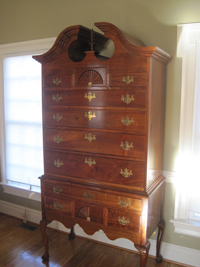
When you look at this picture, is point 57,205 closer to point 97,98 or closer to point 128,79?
point 97,98

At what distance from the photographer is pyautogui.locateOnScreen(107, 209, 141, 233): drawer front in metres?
2.08

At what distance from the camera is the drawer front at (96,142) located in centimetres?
204

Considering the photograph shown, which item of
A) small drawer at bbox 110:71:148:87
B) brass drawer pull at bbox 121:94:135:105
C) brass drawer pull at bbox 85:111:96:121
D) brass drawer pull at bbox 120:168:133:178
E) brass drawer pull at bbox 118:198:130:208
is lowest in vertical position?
brass drawer pull at bbox 118:198:130:208

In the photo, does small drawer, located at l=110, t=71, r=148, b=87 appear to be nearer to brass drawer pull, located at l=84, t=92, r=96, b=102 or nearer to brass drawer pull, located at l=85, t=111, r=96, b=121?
brass drawer pull, located at l=84, t=92, r=96, b=102

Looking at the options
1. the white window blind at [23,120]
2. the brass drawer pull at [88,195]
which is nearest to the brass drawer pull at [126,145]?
the brass drawer pull at [88,195]

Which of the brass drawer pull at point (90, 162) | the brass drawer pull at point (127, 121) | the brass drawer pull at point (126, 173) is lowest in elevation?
the brass drawer pull at point (126, 173)

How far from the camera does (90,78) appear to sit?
2.14m

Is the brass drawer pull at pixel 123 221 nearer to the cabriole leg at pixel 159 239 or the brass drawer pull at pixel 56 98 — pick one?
the cabriole leg at pixel 159 239

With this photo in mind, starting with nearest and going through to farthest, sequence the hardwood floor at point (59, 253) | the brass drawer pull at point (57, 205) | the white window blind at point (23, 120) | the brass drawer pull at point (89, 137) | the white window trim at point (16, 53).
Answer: the brass drawer pull at point (89, 137) < the brass drawer pull at point (57, 205) < the hardwood floor at point (59, 253) < the white window trim at point (16, 53) < the white window blind at point (23, 120)

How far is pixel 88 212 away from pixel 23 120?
149 cm

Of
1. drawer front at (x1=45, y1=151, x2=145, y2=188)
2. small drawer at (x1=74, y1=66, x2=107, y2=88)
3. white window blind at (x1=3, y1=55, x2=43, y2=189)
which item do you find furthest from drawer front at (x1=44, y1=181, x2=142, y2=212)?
small drawer at (x1=74, y1=66, x2=107, y2=88)

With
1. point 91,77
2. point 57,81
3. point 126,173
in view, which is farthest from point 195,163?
point 57,81

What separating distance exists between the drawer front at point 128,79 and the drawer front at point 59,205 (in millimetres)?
1126

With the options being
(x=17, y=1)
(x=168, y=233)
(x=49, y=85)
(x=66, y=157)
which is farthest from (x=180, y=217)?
(x=17, y=1)
